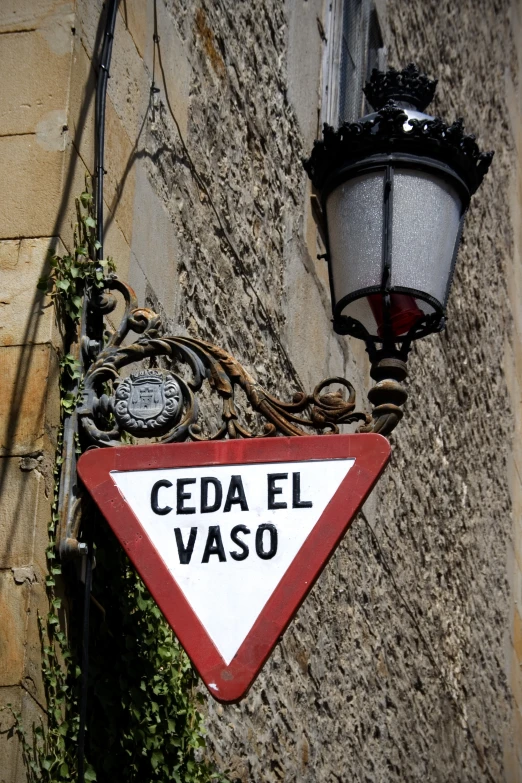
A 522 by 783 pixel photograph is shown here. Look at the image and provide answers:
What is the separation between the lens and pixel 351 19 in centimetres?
772

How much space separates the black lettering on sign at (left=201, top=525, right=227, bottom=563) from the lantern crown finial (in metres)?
1.31

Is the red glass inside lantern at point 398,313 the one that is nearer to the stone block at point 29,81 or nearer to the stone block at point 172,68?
the stone block at point 29,81

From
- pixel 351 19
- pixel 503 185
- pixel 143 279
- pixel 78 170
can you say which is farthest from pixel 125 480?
pixel 503 185

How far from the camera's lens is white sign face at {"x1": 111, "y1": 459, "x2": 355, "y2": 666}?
9.89 ft

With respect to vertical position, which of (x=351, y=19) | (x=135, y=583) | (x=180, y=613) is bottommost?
(x=180, y=613)

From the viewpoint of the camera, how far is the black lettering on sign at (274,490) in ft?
10.1

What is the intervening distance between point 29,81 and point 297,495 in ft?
4.75

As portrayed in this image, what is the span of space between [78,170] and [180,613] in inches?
52.2

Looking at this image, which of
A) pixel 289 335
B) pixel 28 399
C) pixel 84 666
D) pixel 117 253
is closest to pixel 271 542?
pixel 84 666

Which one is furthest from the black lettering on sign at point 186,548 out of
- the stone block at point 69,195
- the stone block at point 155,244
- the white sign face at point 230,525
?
the stone block at point 155,244

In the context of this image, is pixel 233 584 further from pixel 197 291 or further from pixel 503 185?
pixel 503 185

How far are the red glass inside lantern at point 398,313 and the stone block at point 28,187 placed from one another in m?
0.84

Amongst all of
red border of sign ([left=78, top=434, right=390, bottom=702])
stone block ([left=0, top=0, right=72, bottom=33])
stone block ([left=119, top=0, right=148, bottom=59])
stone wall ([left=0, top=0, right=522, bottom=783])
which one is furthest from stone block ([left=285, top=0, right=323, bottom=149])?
red border of sign ([left=78, top=434, right=390, bottom=702])

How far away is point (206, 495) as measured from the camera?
310 centimetres
